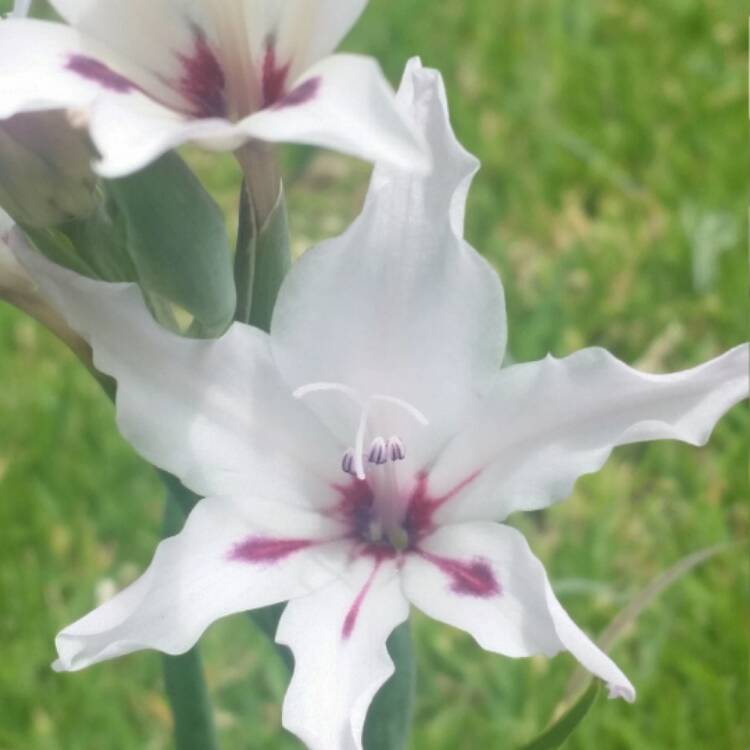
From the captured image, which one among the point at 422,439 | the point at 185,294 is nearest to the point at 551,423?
the point at 422,439

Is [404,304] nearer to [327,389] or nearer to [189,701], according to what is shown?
[327,389]

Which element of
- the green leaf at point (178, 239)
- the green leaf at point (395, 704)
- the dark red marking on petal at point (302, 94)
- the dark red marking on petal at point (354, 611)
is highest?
the dark red marking on petal at point (302, 94)

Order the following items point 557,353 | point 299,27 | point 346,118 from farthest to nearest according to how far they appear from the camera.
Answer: point 557,353 < point 299,27 < point 346,118

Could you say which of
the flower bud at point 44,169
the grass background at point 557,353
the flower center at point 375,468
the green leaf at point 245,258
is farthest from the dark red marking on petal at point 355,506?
the grass background at point 557,353

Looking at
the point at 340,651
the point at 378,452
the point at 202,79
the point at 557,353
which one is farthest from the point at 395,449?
the point at 557,353

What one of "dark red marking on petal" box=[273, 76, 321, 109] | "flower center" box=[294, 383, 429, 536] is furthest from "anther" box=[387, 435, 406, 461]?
"dark red marking on petal" box=[273, 76, 321, 109]

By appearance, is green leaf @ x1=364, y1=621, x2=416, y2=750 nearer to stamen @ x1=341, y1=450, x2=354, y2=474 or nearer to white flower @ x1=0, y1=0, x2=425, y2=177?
stamen @ x1=341, y1=450, x2=354, y2=474

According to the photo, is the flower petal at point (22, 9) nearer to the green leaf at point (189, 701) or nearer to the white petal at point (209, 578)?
the white petal at point (209, 578)
